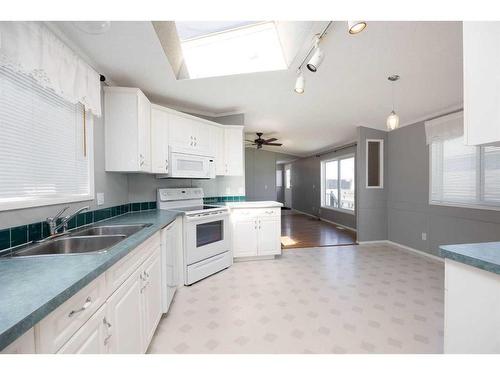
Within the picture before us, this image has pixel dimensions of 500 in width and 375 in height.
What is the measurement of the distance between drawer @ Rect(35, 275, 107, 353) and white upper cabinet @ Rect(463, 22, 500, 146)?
5.43 feet

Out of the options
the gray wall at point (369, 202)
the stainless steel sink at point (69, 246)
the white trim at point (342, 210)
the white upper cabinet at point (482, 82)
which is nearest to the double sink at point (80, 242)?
the stainless steel sink at point (69, 246)

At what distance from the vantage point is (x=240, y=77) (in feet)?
8.20

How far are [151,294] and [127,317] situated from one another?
0.41m

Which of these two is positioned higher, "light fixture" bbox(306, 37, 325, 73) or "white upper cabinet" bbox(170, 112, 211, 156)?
"light fixture" bbox(306, 37, 325, 73)

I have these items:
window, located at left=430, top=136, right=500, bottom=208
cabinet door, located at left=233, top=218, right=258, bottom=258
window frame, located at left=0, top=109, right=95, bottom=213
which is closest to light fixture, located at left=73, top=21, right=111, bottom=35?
window frame, located at left=0, top=109, right=95, bottom=213

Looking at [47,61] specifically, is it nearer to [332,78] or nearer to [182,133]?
[182,133]

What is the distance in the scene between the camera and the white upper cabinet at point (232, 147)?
3502 millimetres

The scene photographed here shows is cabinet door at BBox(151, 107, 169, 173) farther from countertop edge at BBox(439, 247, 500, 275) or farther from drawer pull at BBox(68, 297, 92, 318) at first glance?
countertop edge at BBox(439, 247, 500, 275)

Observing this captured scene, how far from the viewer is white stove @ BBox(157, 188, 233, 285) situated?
8.23ft

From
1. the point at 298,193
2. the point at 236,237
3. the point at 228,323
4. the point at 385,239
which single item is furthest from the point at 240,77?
the point at 298,193

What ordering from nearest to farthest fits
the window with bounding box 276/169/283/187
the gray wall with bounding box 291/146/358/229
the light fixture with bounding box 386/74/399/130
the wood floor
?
the light fixture with bounding box 386/74/399/130
the wood floor
the gray wall with bounding box 291/146/358/229
the window with bounding box 276/169/283/187

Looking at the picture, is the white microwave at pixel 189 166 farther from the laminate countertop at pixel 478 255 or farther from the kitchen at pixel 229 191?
the laminate countertop at pixel 478 255

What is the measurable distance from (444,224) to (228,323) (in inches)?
132

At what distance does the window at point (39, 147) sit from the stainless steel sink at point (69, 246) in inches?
9.3
